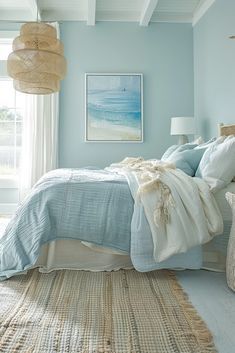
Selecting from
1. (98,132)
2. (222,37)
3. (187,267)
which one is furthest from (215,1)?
(187,267)

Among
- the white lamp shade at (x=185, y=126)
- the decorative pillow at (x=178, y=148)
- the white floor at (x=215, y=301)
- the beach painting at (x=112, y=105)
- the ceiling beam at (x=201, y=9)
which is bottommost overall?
the white floor at (x=215, y=301)

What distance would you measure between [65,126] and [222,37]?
8.27ft

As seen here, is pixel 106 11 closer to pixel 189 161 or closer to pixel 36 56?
pixel 36 56

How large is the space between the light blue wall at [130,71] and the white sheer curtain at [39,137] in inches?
6.4

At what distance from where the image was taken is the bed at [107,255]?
8.16 feet

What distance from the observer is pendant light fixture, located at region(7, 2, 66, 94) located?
11.2 feet

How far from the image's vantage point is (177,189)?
2527mm

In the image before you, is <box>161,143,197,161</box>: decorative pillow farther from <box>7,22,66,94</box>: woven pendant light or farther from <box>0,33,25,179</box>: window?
<box>0,33,25,179</box>: window

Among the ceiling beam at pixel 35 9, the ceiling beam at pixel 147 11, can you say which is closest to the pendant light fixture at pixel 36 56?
the ceiling beam at pixel 35 9

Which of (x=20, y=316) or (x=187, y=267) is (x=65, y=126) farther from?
(x=20, y=316)

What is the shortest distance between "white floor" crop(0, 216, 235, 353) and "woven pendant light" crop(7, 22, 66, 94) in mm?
2114

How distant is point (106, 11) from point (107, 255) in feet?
13.7

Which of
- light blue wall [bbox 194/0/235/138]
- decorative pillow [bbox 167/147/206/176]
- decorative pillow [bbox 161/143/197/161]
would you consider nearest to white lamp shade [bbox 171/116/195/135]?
light blue wall [bbox 194/0/235/138]

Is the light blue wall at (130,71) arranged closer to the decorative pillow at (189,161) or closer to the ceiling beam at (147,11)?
the ceiling beam at (147,11)
